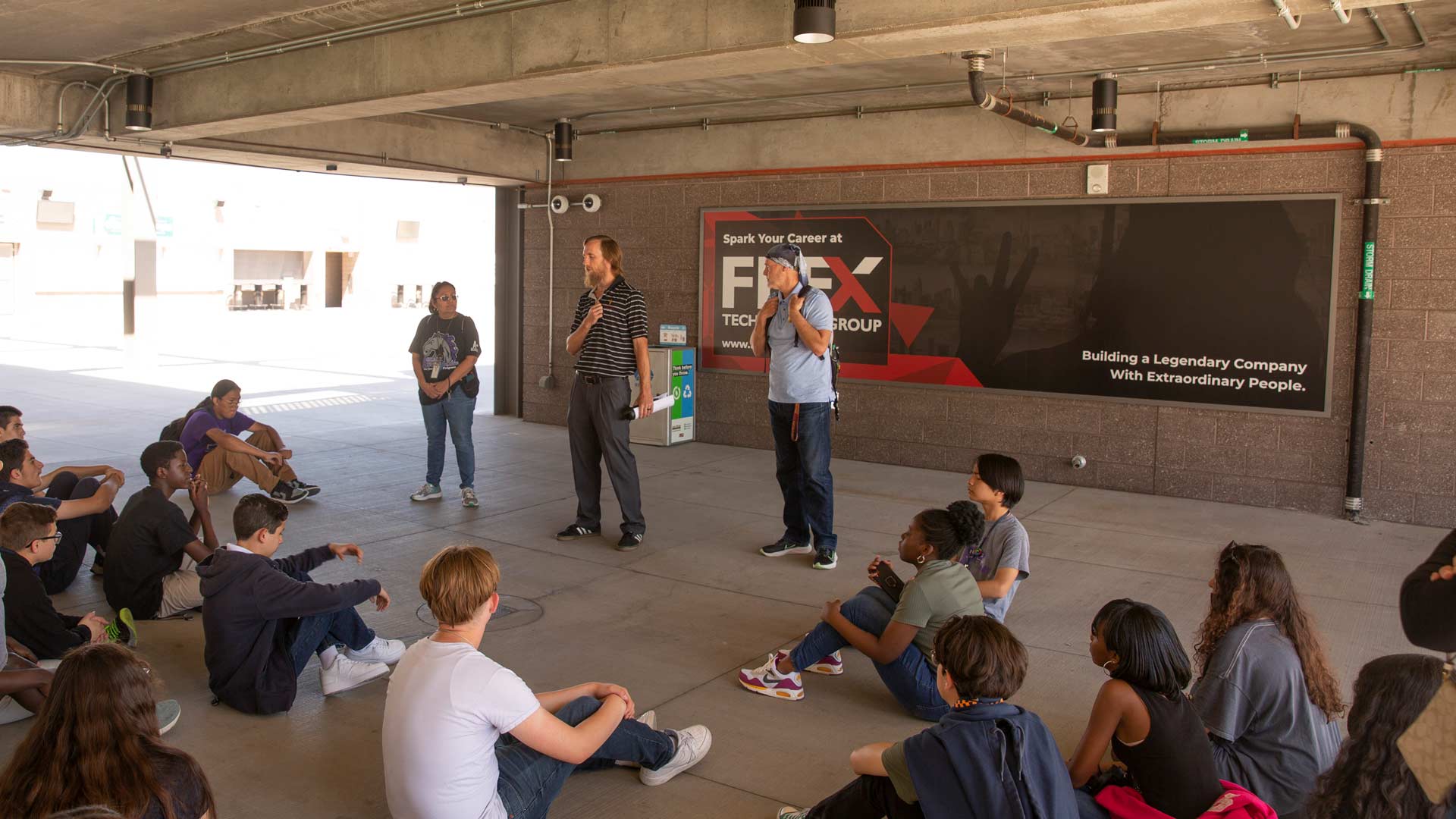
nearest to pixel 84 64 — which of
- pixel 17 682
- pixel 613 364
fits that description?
pixel 613 364

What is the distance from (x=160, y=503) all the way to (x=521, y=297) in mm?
8076

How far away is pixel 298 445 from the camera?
10.4m

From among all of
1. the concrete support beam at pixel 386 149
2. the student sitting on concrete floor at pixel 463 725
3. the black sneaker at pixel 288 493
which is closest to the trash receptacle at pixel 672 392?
the concrete support beam at pixel 386 149

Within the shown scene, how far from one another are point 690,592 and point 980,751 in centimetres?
345

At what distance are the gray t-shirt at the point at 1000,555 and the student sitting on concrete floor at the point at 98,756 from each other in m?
2.96

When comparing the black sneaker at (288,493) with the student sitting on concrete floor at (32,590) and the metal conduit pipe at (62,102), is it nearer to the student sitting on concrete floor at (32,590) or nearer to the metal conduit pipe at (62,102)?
the student sitting on concrete floor at (32,590)

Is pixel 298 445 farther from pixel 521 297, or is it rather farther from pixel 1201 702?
pixel 1201 702

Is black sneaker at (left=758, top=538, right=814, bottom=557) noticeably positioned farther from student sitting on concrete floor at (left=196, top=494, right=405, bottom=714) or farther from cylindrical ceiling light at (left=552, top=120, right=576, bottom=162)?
cylindrical ceiling light at (left=552, top=120, right=576, bottom=162)

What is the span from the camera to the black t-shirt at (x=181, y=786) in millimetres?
2324

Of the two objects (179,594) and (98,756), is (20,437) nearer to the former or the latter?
(179,594)

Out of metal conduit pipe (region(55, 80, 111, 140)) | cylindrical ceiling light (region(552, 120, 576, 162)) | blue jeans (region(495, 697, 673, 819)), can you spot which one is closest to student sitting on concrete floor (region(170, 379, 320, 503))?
metal conduit pipe (region(55, 80, 111, 140))

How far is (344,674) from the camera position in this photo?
A: 173 inches

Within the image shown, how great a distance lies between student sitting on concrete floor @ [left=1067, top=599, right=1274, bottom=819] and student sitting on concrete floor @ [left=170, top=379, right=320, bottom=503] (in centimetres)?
602

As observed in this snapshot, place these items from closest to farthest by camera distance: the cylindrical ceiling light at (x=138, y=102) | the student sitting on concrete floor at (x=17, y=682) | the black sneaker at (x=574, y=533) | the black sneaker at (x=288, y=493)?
the student sitting on concrete floor at (x=17, y=682) → the black sneaker at (x=574, y=533) → the black sneaker at (x=288, y=493) → the cylindrical ceiling light at (x=138, y=102)
